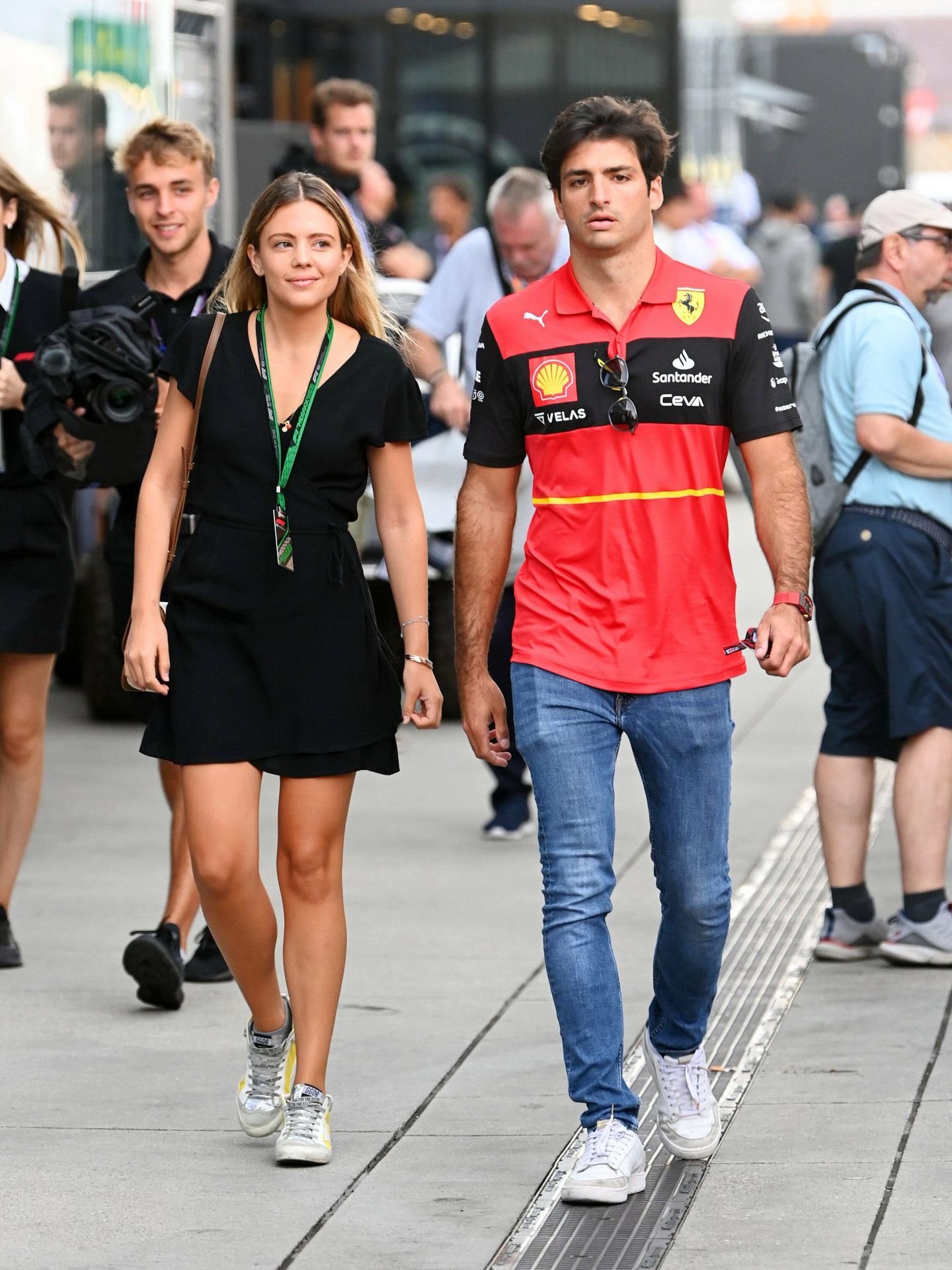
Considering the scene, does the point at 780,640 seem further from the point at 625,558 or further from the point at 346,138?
the point at 346,138

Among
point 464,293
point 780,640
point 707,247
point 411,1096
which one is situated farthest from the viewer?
point 707,247

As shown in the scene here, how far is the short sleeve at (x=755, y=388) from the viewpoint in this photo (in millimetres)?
4395

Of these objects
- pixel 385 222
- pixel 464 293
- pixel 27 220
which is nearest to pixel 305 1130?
pixel 27 220

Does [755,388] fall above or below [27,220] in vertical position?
below

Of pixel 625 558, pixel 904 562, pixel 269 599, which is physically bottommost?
pixel 904 562

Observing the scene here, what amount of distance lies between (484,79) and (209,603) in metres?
13.1

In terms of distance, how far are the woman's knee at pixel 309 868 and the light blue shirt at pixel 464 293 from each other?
3.41 meters

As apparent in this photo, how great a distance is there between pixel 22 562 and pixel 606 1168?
2.66m

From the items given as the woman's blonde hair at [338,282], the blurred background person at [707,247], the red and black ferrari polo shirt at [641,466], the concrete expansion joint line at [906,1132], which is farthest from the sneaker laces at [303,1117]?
the blurred background person at [707,247]

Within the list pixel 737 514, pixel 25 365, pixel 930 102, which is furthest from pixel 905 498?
pixel 930 102

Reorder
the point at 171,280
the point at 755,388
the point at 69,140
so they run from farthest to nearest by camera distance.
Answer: the point at 69,140, the point at 171,280, the point at 755,388

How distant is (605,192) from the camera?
434 cm

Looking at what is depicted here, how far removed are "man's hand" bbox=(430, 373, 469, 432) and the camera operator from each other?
1.69m

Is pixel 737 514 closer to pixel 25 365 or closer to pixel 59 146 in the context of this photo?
pixel 59 146
